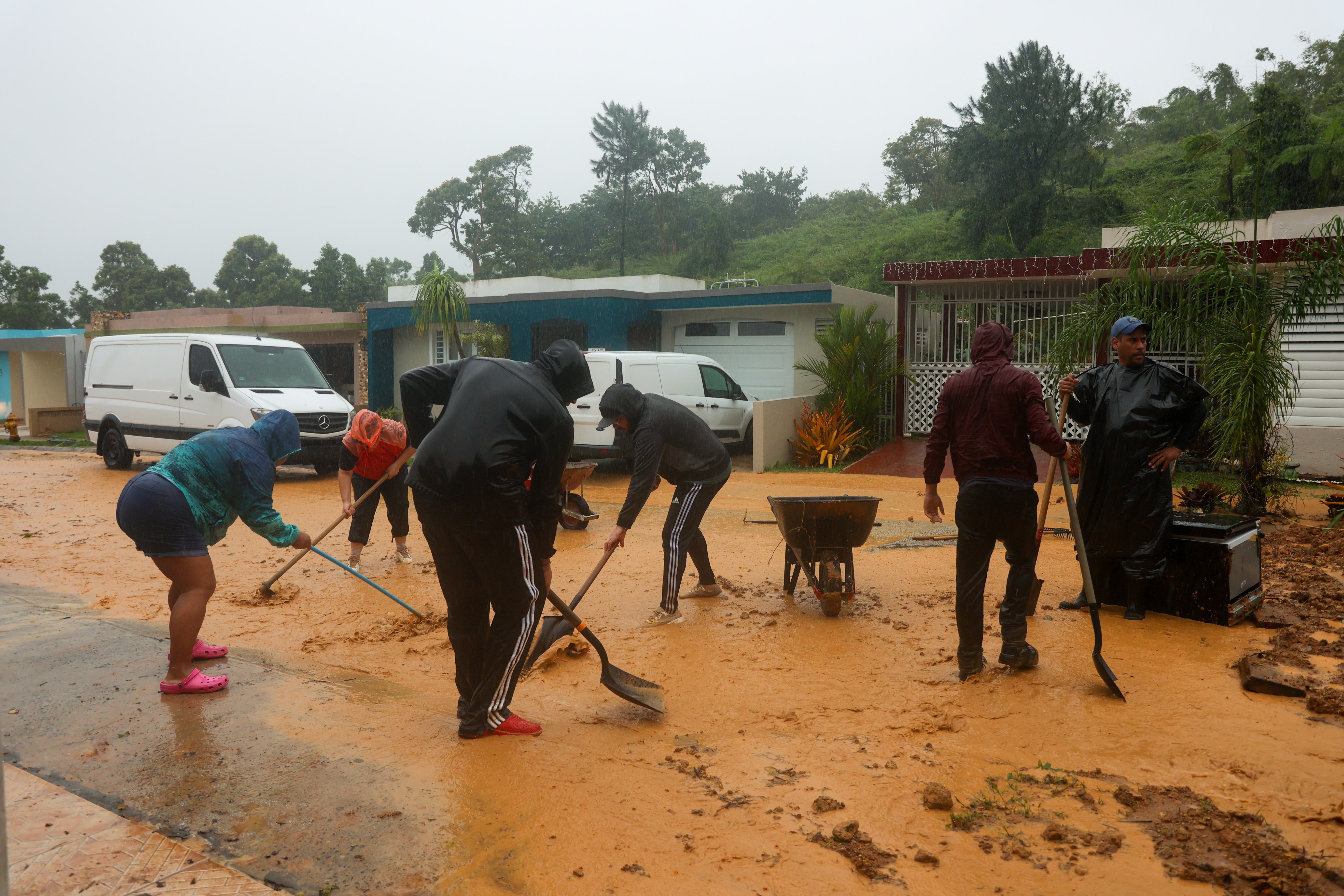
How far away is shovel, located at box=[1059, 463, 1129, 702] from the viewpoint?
4.37 metres

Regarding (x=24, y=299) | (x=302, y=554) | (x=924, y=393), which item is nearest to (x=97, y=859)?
(x=302, y=554)

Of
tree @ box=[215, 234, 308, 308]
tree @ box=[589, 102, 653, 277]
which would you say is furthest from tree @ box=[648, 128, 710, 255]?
tree @ box=[215, 234, 308, 308]

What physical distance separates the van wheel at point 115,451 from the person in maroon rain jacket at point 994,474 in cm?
1443

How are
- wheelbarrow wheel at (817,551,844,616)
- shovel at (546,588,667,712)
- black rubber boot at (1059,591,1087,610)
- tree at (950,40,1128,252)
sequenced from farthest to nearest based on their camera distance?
tree at (950,40,1128,252) < black rubber boot at (1059,591,1087,610) < wheelbarrow wheel at (817,551,844,616) < shovel at (546,588,667,712)

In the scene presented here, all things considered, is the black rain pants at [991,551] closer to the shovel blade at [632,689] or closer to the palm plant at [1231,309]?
the shovel blade at [632,689]

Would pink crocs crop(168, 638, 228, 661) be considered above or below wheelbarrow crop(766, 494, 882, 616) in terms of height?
below

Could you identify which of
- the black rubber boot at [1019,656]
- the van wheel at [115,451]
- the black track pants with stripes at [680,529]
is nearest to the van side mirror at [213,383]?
the van wheel at [115,451]

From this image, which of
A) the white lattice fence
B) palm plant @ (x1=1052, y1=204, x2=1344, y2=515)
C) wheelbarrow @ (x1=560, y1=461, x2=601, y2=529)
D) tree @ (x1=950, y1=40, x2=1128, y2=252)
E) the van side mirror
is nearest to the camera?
palm plant @ (x1=1052, y1=204, x2=1344, y2=515)

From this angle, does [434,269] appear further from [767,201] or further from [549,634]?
[767,201]

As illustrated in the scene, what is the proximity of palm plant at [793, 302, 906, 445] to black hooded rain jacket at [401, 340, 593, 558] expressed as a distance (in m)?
10.6

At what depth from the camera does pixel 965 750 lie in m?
3.87

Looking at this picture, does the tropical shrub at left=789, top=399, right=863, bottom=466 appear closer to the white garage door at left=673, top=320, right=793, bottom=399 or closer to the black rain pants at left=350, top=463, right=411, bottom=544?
the white garage door at left=673, top=320, right=793, bottom=399

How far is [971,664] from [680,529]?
2.09 m

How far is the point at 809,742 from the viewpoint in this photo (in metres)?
4.01
